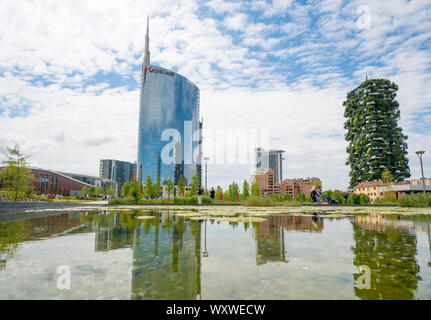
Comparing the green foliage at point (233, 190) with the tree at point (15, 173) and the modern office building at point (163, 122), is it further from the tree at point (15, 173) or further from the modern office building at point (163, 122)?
the modern office building at point (163, 122)

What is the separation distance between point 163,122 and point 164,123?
0.94 metres

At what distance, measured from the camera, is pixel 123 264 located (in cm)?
382

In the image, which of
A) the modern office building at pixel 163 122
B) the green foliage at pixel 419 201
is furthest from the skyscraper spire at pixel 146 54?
the green foliage at pixel 419 201

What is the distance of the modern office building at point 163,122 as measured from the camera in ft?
411

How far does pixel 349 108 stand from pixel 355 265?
91262 mm

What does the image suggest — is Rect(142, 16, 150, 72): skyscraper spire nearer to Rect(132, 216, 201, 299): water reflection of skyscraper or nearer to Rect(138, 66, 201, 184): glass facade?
Rect(138, 66, 201, 184): glass facade

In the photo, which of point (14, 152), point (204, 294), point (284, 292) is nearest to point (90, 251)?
point (204, 294)

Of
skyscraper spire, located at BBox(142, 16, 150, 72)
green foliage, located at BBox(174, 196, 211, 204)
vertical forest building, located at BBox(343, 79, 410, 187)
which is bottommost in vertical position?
green foliage, located at BBox(174, 196, 211, 204)

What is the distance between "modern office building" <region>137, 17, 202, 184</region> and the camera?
125312 mm

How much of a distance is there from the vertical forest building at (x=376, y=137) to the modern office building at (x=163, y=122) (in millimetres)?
88999

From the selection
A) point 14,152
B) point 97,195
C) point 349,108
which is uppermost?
point 349,108
